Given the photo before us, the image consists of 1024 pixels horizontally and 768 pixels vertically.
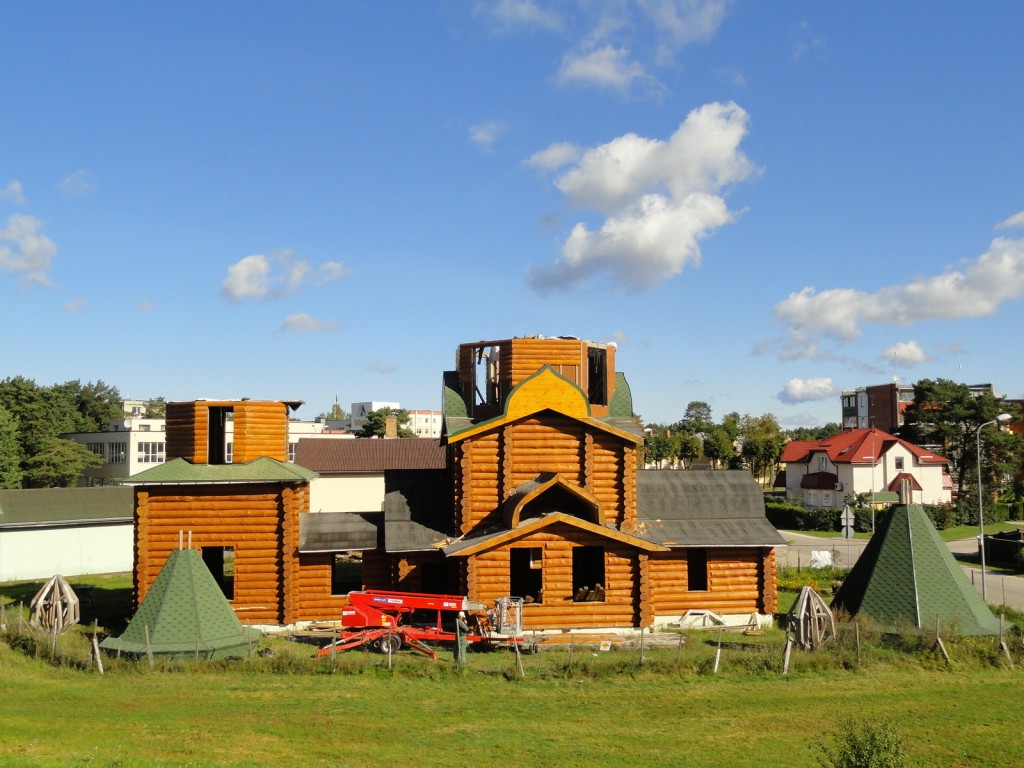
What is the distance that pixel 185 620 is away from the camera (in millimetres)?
22484

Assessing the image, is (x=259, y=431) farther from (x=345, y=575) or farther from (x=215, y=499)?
(x=345, y=575)

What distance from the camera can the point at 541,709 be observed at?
59.7ft

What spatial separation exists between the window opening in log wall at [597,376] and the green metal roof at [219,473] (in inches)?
409

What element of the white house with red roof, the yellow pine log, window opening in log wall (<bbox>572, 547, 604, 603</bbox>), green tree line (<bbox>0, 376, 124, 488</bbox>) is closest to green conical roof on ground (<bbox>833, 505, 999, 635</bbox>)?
window opening in log wall (<bbox>572, 547, 604, 603</bbox>)

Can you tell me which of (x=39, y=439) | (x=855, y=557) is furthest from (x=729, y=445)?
(x=39, y=439)

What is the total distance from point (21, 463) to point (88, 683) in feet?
205

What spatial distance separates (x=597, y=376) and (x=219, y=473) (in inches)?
530

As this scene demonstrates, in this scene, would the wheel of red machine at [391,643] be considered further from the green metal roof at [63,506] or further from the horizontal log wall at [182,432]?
the green metal roof at [63,506]

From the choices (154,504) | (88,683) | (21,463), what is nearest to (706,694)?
(88,683)

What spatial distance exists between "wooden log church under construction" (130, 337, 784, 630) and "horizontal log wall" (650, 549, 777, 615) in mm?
41

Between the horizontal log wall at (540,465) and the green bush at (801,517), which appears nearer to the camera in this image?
the horizontal log wall at (540,465)

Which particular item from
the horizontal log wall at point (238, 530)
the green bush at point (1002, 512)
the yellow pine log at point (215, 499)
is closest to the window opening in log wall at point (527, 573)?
the horizontal log wall at point (238, 530)

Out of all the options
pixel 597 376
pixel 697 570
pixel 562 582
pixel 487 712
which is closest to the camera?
pixel 487 712

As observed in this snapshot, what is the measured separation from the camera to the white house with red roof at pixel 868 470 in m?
64.8
